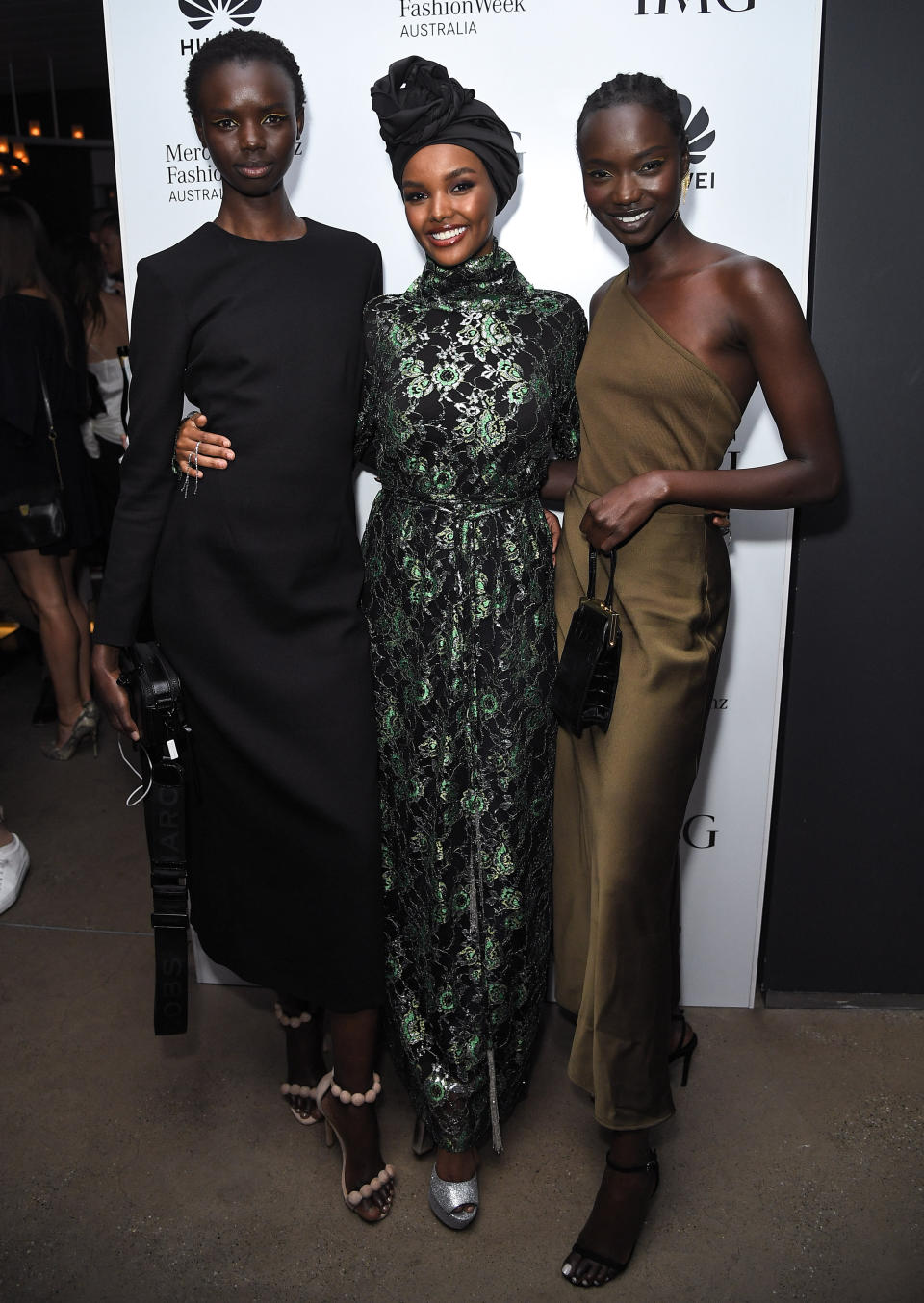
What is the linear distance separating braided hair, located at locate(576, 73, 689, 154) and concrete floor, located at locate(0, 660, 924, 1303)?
188 centimetres

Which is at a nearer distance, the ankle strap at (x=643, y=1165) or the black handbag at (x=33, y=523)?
the ankle strap at (x=643, y=1165)

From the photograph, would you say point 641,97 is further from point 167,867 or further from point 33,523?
point 33,523

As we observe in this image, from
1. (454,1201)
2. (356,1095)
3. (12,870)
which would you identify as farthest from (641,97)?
(12,870)

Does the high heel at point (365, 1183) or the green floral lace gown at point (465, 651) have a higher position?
the green floral lace gown at point (465, 651)

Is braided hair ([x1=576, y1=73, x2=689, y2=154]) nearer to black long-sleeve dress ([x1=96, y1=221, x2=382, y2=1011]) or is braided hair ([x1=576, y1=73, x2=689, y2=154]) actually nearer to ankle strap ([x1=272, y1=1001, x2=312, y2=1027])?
black long-sleeve dress ([x1=96, y1=221, x2=382, y2=1011])

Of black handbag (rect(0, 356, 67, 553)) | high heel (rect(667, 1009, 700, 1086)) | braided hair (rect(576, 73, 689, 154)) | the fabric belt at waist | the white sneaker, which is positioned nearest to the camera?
braided hair (rect(576, 73, 689, 154))

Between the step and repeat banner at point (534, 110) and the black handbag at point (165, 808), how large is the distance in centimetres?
94

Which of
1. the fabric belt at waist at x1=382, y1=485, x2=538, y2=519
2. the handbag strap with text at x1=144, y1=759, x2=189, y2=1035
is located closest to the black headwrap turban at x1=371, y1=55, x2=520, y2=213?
the fabric belt at waist at x1=382, y1=485, x2=538, y2=519

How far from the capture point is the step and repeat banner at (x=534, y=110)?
2049mm

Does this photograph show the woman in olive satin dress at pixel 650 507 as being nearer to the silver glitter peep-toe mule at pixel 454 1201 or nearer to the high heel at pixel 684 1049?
the silver glitter peep-toe mule at pixel 454 1201

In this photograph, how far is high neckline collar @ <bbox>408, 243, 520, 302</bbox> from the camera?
5.82 ft

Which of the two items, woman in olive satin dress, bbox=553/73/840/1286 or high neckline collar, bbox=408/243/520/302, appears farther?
high neckline collar, bbox=408/243/520/302

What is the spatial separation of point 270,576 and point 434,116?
30.6 inches

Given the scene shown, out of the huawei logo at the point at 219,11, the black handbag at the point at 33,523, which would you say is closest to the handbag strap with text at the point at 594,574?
the huawei logo at the point at 219,11
